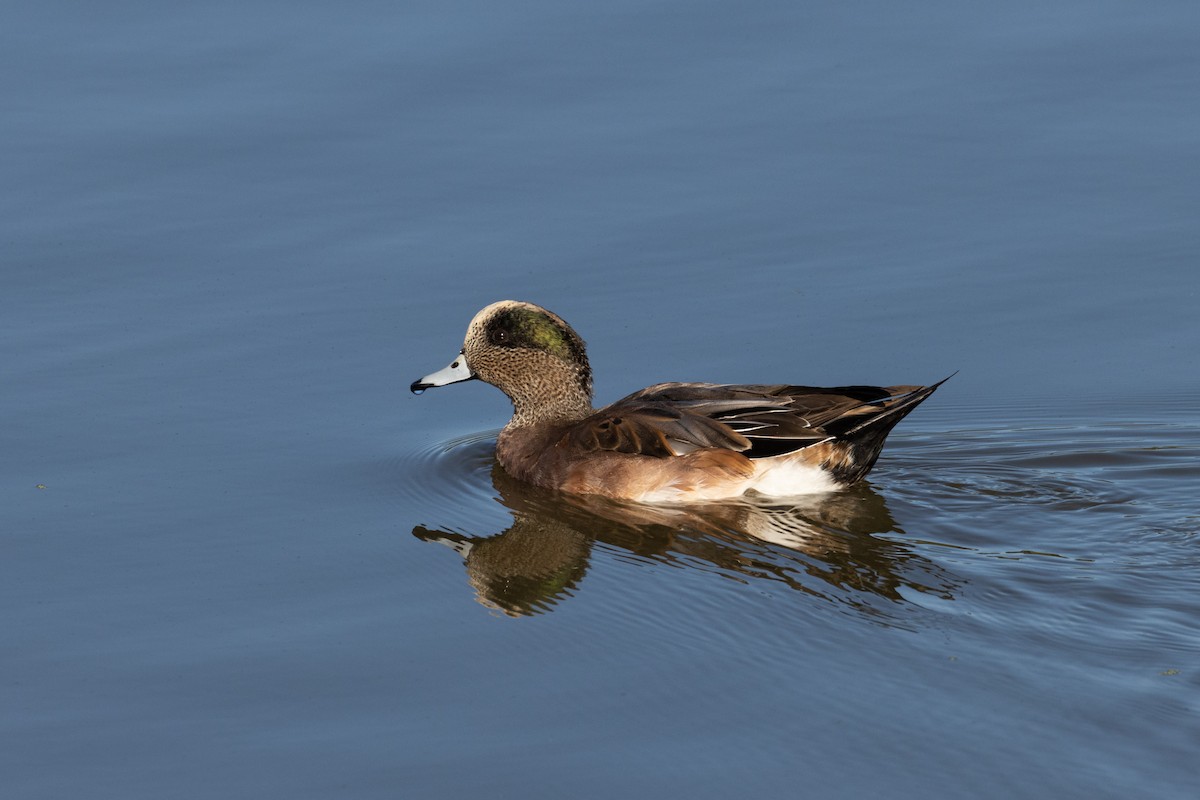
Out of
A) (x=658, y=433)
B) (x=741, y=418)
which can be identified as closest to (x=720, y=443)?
(x=741, y=418)

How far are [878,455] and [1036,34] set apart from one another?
5.31 meters

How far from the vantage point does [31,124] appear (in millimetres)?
11859

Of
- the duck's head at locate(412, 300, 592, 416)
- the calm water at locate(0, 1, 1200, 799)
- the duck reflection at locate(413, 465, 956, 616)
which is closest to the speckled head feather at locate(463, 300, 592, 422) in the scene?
the duck's head at locate(412, 300, 592, 416)

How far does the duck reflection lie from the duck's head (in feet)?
2.14

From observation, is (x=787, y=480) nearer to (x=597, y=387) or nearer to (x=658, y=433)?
(x=658, y=433)

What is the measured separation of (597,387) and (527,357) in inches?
23.3

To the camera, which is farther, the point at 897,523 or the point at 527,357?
the point at 527,357

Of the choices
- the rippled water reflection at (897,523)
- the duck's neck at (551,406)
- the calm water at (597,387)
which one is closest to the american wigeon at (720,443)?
the rippled water reflection at (897,523)

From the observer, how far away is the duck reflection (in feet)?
23.6

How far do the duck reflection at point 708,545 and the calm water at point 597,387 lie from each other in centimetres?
3

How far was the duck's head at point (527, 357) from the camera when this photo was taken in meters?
9.33

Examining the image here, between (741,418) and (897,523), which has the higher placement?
(741,418)

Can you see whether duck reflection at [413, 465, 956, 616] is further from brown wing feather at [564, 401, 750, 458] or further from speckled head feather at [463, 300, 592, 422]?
speckled head feather at [463, 300, 592, 422]

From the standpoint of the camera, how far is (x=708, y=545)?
309 inches
